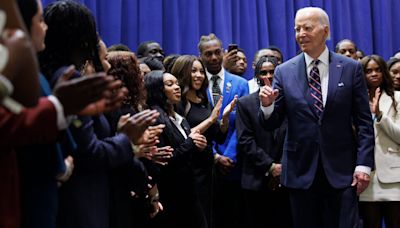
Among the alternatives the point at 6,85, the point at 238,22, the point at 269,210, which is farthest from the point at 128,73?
the point at 238,22

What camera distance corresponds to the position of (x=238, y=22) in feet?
20.1

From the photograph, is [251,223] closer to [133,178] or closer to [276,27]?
[133,178]

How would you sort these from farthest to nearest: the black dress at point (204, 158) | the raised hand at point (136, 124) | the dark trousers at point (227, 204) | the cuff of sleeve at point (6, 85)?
the dark trousers at point (227, 204), the black dress at point (204, 158), the raised hand at point (136, 124), the cuff of sleeve at point (6, 85)

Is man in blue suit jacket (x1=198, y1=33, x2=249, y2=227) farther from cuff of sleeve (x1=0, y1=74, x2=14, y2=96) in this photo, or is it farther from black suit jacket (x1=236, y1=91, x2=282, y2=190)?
cuff of sleeve (x1=0, y1=74, x2=14, y2=96)

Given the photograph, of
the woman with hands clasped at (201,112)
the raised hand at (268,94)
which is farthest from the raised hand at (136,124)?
the woman with hands clasped at (201,112)

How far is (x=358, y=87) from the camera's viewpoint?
3.34 m

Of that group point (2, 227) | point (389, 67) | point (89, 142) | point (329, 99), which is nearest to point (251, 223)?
point (329, 99)

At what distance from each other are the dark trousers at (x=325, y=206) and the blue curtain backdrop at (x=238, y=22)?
2.70 meters

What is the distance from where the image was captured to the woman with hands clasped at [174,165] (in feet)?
11.4

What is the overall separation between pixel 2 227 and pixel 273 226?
9.34 feet

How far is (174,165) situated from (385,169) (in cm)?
156

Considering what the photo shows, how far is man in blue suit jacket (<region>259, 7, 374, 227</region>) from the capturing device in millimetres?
3285

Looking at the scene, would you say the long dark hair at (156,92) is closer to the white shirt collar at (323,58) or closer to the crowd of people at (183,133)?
the crowd of people at (183,133)

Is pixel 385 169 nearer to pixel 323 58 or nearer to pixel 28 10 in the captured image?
pixel 323 58
